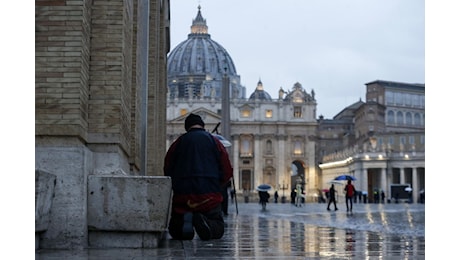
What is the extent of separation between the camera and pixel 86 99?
22.9 feet

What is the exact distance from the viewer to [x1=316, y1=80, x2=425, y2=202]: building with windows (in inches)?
3337

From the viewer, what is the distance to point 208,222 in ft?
25.6

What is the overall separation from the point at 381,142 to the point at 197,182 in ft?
269

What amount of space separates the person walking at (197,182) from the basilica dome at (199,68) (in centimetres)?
10374

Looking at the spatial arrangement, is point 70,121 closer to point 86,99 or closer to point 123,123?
point 86,99

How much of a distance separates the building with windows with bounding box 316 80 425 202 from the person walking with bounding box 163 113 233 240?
61.7 meters

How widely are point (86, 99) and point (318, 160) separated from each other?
330ft

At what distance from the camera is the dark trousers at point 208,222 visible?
7.78 meters

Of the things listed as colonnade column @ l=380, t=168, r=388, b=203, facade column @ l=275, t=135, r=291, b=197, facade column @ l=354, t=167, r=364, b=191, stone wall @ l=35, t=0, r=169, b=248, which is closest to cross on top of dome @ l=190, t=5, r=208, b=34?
facade column @ l=275, t=135, r=291, b=197

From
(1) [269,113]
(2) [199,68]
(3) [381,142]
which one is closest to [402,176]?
(3) [381,142]

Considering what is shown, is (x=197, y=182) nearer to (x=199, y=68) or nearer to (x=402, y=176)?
(x=402, y=176)

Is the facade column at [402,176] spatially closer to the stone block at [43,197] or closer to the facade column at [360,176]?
the facade column at [360,176]

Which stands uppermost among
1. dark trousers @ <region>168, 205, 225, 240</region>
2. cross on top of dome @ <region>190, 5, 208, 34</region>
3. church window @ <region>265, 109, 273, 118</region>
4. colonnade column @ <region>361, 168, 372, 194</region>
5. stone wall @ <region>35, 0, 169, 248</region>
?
cross on top of dome @ <region>190, 5, 208, 34</region>

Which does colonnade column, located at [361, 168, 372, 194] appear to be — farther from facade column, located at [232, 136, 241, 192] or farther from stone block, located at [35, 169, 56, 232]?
stone block, located at [35, 169, 56, 232]
